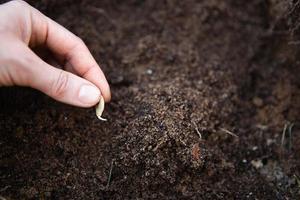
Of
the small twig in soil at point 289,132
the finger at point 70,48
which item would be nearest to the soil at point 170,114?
the small twig in soil at point 289,132

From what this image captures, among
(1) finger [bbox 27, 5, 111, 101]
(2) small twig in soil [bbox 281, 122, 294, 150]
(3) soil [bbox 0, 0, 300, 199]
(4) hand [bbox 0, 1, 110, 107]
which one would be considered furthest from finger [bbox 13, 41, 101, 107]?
(2) small twig in soil [bbox 281, 122, 294, 150]

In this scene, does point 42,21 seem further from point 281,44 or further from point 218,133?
point 281,44

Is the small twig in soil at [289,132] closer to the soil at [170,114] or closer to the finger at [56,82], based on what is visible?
the soil at [170,114]

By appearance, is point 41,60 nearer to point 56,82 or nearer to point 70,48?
point 56,82

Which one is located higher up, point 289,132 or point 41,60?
point 41,60

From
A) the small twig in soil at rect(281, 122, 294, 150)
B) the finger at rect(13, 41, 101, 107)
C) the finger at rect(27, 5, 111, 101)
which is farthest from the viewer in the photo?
the small twig in soil at rect(281, 122, 294, 150)

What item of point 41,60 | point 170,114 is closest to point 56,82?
point 41,60

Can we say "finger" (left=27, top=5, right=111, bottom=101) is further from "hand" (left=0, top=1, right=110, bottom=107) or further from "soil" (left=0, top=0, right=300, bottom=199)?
"soil" (left=0, top=0, right=300, bottom=199)
